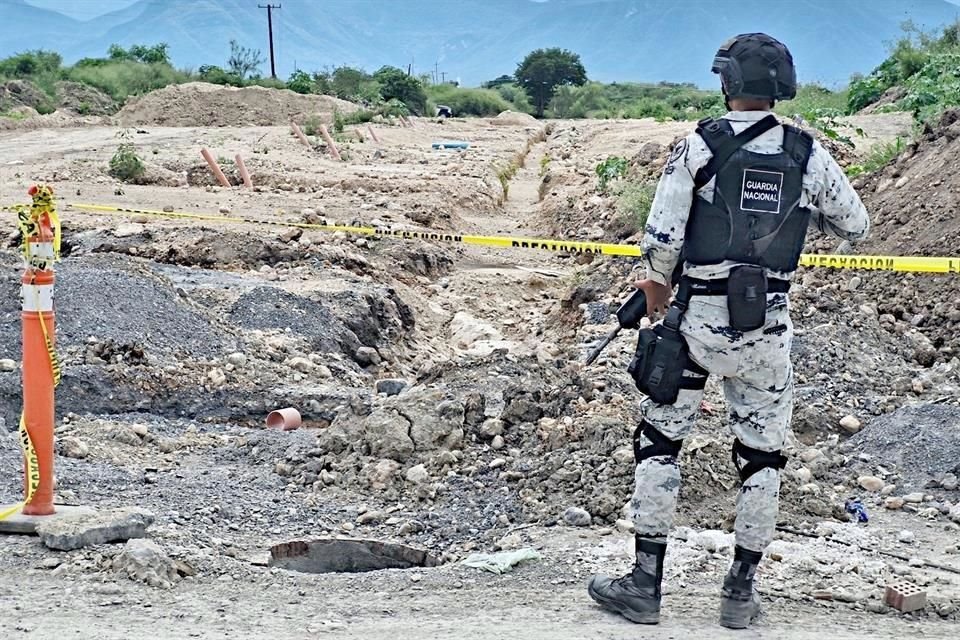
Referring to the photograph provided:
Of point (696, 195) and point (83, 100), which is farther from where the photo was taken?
point (83, 100)

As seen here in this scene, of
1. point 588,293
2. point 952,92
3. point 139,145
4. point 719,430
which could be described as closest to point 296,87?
point 139,145

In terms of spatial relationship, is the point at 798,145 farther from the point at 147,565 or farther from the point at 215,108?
the point at 215,108

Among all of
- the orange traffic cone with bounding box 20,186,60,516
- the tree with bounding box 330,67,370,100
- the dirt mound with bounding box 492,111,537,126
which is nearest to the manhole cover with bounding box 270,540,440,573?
the orange traffic cone with bounding box 20,186,60,516

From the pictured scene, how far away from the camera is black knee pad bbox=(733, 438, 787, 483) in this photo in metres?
4.29

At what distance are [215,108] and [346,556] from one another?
119 ft

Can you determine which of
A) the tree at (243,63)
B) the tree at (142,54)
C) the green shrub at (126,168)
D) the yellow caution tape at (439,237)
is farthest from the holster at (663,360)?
the tree at (243,63)

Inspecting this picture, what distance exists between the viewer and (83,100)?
4381cm

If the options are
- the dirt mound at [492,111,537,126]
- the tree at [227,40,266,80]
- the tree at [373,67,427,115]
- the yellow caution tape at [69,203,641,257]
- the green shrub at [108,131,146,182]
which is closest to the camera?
the yellow caution tape at [69,203,641,257]

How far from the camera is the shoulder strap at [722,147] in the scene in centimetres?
411

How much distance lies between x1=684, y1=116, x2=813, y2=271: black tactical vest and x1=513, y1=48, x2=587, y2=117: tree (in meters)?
78.7

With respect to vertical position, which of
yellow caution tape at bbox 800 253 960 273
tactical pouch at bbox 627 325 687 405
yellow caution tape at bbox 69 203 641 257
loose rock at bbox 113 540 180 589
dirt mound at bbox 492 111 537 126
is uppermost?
dirt mound at bbox 492 111 537 126

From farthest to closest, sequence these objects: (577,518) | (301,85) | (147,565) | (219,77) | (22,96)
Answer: (219,77), (301,85), (22,96), (577,518), (147,565)

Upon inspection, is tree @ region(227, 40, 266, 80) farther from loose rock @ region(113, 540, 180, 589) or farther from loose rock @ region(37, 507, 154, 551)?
loose rock @ region(113, 540, 180, 589)

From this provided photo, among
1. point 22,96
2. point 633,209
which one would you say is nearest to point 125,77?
point 22,96
